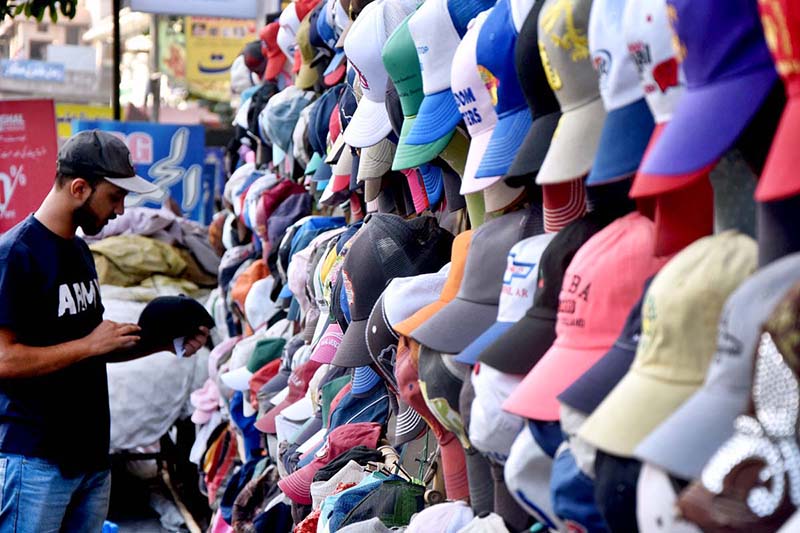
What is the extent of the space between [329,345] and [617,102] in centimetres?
202

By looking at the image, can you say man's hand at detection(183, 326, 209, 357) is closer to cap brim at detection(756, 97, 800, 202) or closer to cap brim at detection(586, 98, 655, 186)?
cap brim at detection(586, 98, 655, 186)

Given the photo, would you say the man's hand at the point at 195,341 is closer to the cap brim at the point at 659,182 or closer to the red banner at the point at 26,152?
the cap brim at the point at 659,182

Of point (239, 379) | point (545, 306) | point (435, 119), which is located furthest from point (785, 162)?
point (239, 379)

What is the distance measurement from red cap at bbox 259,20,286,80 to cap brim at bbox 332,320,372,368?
2.99m

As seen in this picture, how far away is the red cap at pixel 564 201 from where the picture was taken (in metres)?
2.03

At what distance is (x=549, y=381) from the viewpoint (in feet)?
5.91

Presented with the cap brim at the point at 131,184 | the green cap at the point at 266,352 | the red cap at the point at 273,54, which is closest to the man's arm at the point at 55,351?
the cap brim at the point at 131,184

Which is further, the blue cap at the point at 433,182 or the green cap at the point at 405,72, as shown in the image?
the blue cap at the point at 433,182

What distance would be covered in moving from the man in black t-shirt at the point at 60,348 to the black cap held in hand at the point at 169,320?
0.26m

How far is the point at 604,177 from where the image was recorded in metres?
1.67

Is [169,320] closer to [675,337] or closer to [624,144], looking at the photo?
[624,144]

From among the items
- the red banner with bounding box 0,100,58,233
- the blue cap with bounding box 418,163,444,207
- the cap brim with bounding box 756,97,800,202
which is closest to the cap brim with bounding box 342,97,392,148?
the blue cap with bounding box 418,163,444,207

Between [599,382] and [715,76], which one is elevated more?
[715,76]

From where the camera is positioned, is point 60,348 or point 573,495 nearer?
point 573,495
